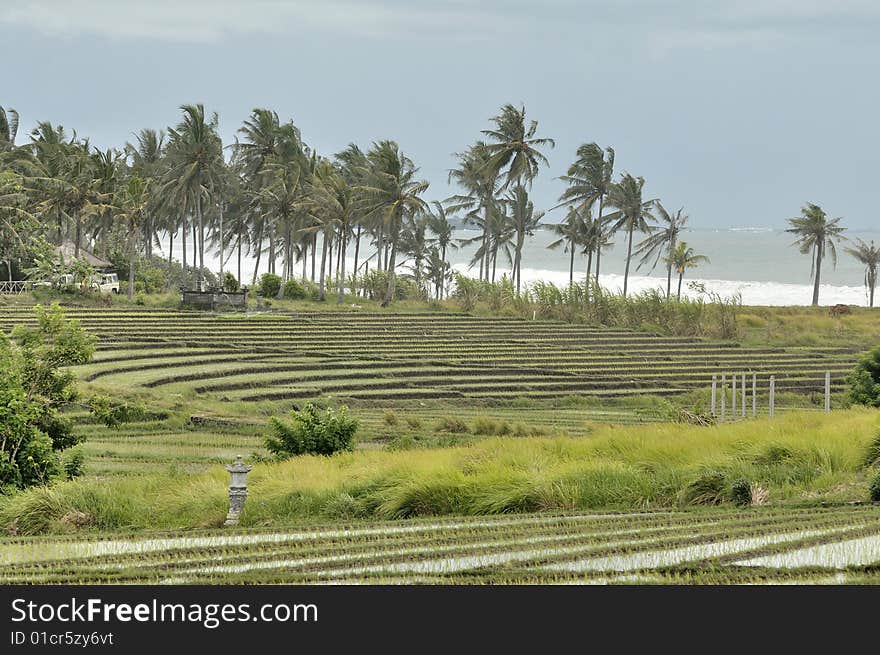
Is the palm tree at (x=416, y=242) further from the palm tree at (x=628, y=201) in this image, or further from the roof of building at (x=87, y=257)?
the roof of building at (x=87, y=257)

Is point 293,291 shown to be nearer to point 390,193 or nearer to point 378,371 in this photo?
point 390,193

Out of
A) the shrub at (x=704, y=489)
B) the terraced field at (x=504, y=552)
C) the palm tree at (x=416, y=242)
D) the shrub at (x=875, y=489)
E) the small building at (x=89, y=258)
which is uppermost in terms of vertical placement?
the palm tree at (x=416, y=242)

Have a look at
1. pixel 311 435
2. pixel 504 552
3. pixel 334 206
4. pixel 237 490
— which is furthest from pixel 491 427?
pixel 334 206

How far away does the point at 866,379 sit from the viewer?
29859mm

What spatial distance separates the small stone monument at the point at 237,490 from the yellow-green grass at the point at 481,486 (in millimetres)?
157

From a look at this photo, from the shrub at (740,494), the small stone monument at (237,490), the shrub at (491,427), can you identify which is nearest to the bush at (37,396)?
the small stone monument at (237,490)

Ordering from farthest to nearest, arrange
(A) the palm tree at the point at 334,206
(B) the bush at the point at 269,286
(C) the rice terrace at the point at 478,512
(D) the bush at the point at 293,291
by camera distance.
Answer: (B) the bush at the point at 269,286
(D) the bush at the point at 293,291
(A) the palm tree at the point at 334,206
(C) the rice terrace at the point at 478,512

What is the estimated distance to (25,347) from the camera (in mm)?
16406

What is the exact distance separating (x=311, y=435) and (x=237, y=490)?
566cm

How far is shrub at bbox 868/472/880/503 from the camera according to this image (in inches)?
479

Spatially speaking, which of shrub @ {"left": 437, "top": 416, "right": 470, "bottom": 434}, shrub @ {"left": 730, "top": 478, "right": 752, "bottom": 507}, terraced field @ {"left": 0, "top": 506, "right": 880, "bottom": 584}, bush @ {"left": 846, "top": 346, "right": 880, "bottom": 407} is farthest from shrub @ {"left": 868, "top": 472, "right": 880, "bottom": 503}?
bush @ {"left": 846, "top": 346, "right": 880, "bottom": 407}

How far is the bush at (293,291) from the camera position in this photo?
6338 cm

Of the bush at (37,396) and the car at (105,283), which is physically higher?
the car at (105,283)
